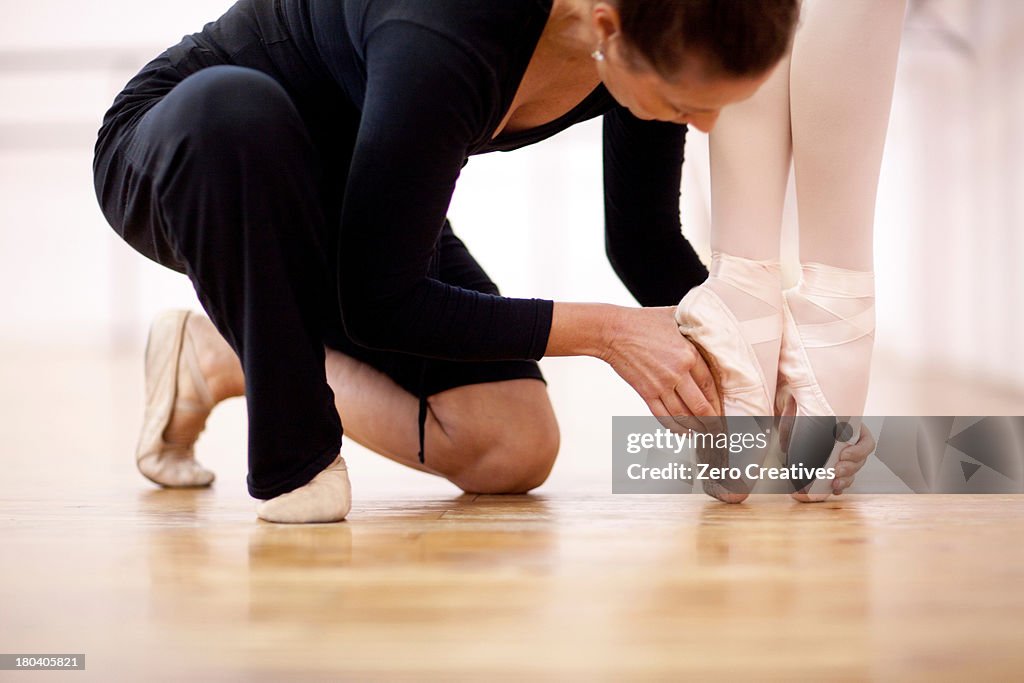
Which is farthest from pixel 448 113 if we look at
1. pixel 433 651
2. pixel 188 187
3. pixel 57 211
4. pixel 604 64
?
pixel 57 211

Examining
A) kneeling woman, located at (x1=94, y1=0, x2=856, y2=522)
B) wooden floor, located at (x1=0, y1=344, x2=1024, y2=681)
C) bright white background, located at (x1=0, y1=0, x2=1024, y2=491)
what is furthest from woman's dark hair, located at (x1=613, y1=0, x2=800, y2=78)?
bright white background, located at (x1=0, y1=0, x2=1024, y2=491)

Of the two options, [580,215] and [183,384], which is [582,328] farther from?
[580,215]

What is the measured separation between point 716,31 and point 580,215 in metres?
3.39

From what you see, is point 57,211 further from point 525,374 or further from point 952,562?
point 952,562

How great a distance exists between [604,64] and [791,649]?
445 mm

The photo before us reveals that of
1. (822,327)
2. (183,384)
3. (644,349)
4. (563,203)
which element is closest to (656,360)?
(644,349)

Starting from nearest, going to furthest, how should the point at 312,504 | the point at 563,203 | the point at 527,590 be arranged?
the point at 527,590
the point at 312,504
the point at 563,203

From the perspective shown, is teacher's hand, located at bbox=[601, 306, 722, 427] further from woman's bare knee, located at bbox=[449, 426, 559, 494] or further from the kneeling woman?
woman's bare knee, located at bbox=[449, 426, 559, 494]

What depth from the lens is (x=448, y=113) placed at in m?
0.77

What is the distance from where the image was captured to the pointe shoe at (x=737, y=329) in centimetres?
92

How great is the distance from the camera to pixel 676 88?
0.73 m

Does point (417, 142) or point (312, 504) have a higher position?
point (417, 142)

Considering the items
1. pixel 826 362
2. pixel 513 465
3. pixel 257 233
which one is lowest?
pixel 513 465

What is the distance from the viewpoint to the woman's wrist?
2.84 feet
